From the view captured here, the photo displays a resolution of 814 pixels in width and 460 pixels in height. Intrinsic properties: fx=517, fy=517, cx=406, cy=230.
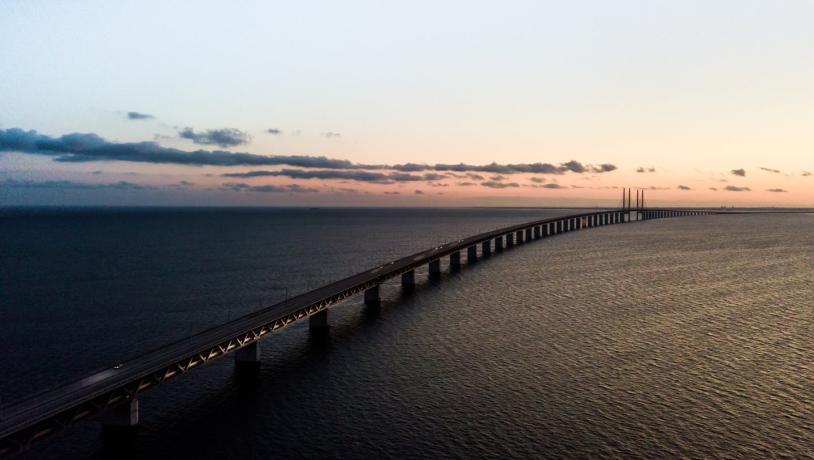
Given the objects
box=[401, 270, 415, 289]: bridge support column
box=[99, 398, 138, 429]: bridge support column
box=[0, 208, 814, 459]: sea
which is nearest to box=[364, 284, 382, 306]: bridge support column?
box=[0, 208, 814, 459]: sea

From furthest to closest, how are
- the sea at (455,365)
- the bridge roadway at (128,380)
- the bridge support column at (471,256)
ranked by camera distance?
the bridge support column at (471,256)
the sea at (455,365)
the bridge roadway at (128,380)

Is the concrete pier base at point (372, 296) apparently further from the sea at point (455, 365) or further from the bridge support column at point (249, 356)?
the bridge support column at point (249, 356)

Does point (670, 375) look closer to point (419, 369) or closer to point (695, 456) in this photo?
point (695, 456)

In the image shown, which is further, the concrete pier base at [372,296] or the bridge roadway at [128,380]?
the concrete pier base at [372,296]

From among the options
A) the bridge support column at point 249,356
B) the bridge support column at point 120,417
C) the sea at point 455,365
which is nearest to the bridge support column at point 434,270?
the sea at point 455,365

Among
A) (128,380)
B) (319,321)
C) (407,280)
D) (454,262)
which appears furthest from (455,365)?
(454,262)
